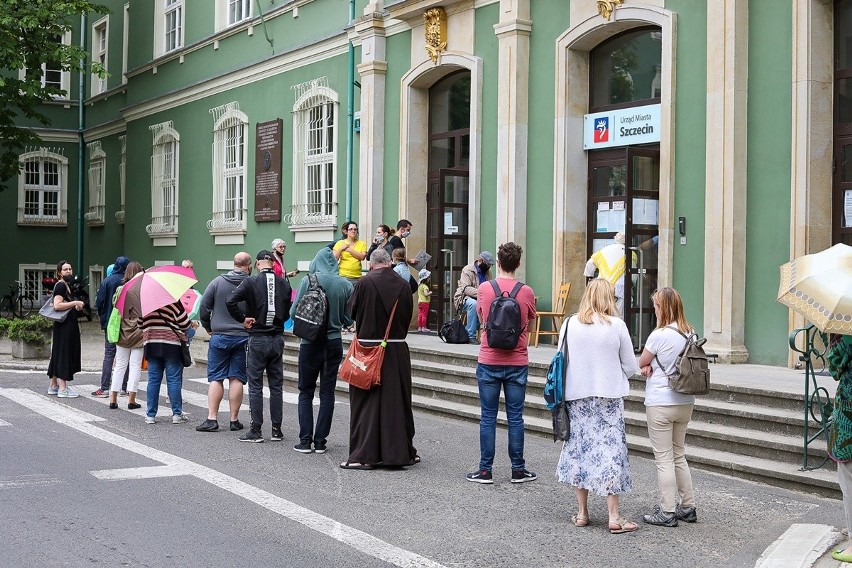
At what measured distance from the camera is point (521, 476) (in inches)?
351

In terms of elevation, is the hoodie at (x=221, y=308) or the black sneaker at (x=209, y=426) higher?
the hoodie at (x=221, y=308)

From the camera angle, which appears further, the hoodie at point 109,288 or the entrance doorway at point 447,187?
the entrance doorway at point 447,187

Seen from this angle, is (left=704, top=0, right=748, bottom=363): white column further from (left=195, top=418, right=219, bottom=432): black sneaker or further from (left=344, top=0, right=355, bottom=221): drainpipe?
(left=344, top=0, right=355, bottom=221): drainpipe

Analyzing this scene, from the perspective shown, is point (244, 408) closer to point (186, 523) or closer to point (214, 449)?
point (214, 449)

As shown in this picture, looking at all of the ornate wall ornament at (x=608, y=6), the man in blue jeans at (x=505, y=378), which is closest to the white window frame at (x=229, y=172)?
the ornate wall ornament at (x=608, y=6)

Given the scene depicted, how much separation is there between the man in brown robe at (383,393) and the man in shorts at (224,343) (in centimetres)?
214

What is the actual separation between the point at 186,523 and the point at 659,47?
1001 centimetres

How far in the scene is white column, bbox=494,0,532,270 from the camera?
1602 cm

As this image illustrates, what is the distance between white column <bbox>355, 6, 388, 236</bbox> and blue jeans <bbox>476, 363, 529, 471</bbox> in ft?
34.7

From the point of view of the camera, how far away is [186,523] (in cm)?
722

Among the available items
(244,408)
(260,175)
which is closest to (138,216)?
(260,175)

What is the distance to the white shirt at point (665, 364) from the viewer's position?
7379 mm

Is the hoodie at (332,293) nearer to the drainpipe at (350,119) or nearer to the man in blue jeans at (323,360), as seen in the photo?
the man in blue jeans at (323,360)

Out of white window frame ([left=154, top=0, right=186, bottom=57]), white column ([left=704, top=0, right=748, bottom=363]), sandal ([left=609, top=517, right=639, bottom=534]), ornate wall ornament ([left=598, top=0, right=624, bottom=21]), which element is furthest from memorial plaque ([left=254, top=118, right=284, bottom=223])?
sandal ([left=609, top=517, right=639, bottom=534])
